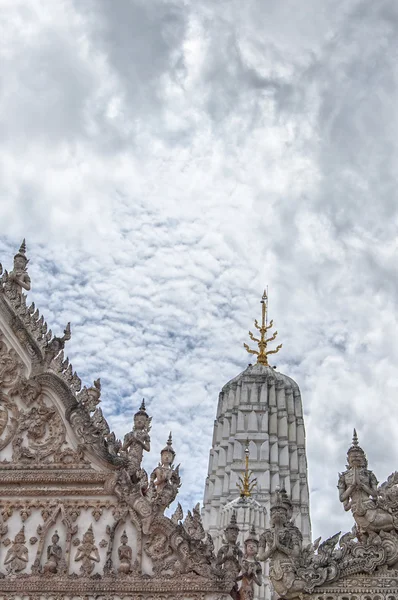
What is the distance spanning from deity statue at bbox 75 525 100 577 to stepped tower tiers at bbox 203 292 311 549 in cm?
1910

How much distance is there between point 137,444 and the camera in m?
13.1

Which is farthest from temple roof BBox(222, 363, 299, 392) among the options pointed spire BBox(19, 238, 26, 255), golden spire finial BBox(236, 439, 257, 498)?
pointed spire BBox(19, 238, 26, 255)

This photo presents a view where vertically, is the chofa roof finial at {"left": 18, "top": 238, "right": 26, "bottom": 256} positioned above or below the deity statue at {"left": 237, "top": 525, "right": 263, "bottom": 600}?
above

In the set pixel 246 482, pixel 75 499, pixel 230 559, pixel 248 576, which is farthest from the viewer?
pixel 246 482

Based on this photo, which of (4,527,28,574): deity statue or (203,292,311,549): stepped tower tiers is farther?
(203,292,311,549): stepped tower tiers

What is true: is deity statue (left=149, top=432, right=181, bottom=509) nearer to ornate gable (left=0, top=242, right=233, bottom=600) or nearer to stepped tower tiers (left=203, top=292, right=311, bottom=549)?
ornate gable (left=0, top=242, right=233, bottom=600)

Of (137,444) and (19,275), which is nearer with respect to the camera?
(137,444)

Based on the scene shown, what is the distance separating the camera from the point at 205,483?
119 feet

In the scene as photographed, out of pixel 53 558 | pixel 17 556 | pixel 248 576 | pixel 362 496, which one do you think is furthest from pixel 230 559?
pixel 17 556

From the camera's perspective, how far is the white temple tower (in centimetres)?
3372

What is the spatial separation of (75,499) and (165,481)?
58.2 inches

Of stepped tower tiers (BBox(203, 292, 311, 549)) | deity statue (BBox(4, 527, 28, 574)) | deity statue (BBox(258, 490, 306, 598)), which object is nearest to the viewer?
deity statue (BBox(258, 490, 306, 598))

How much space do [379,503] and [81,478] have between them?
470 cm

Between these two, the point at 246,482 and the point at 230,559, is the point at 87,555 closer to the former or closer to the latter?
the point at 230,559
